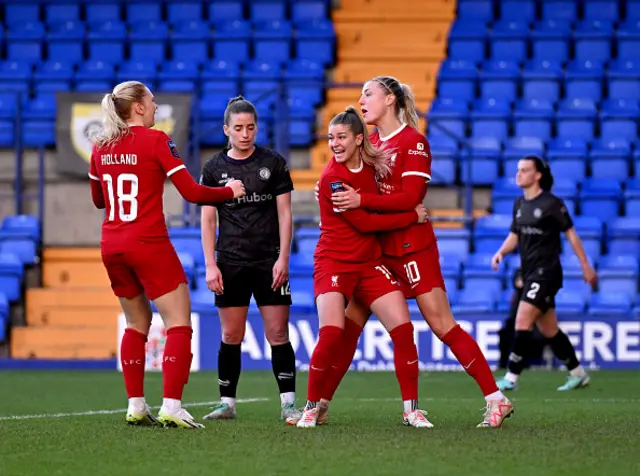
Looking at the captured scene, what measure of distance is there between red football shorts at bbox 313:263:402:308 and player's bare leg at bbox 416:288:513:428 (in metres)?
0.20

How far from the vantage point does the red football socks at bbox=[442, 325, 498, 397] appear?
657 cm

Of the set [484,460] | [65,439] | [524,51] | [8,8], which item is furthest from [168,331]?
[8,8]

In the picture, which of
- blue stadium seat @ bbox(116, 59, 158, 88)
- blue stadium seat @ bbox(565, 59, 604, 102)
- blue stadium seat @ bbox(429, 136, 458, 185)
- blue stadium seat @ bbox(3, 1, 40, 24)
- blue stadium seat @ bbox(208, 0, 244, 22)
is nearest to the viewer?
blue stadium seat @ bbox(429, 136, 458, 185)

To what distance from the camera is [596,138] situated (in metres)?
16.5

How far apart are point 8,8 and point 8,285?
21.8 ft

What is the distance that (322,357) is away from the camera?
6531 millimetres

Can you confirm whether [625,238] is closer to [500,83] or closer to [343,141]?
[500,83]

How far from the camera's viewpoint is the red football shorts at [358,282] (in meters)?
6.55

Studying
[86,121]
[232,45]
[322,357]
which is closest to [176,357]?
[322,357]

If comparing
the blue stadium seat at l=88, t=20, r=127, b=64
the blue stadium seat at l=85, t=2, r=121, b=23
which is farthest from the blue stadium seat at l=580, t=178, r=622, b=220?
the blue stadium seat at l=85, t=2, r=121, b=23

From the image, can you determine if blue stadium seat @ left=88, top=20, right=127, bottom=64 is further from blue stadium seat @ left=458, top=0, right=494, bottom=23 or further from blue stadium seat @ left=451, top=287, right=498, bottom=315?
blue stadium seat @ left=451, top=287, right=498, bottom=315

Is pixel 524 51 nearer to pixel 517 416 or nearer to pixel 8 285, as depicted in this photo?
pixel 8 285

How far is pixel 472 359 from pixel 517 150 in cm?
964

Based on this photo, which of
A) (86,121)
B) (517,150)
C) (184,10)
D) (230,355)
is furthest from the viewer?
(184,10)
